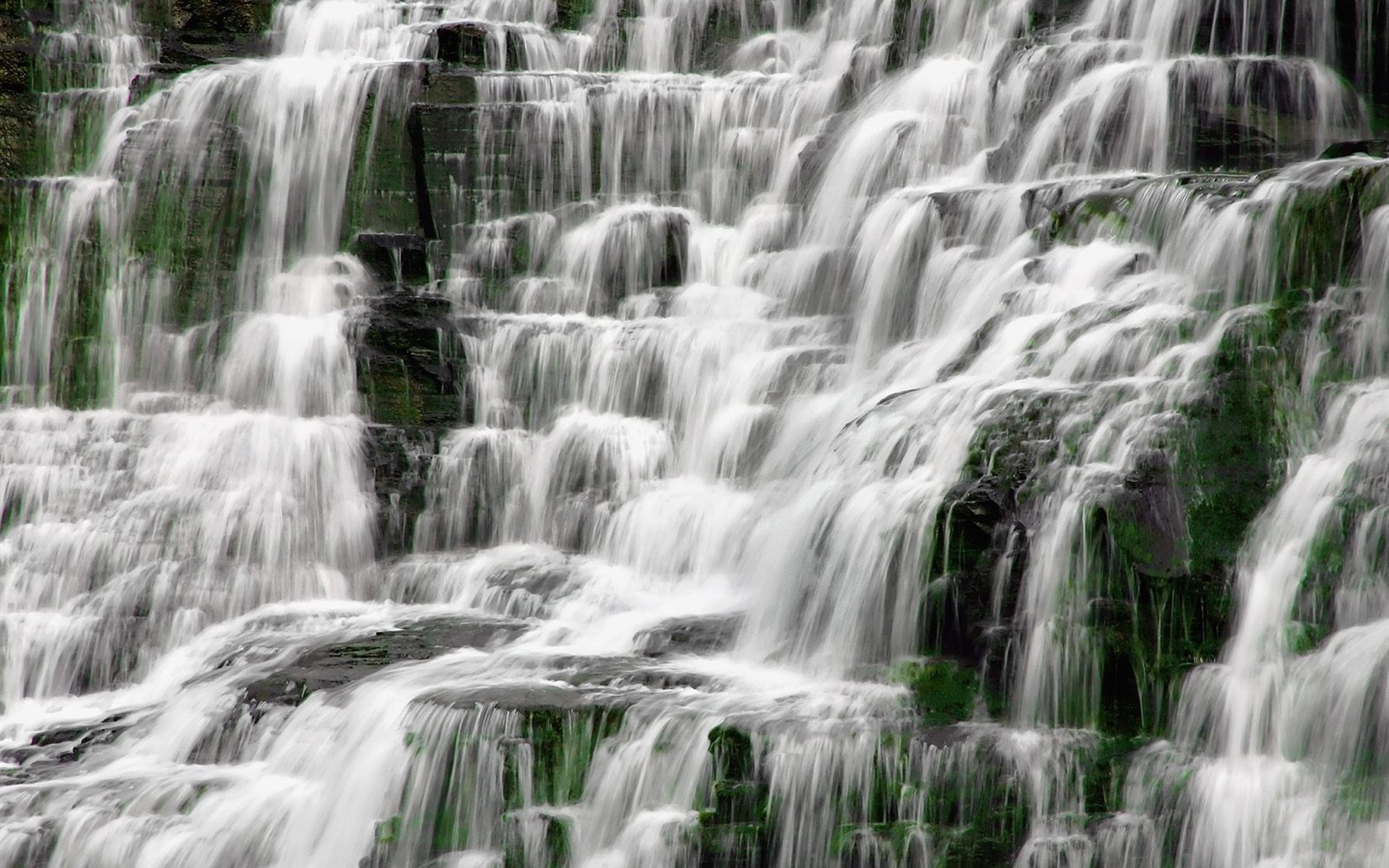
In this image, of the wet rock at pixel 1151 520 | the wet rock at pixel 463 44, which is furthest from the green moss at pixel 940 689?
the wet rock at pixel 463 44

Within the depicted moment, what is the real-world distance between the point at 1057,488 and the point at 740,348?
19.9 ft

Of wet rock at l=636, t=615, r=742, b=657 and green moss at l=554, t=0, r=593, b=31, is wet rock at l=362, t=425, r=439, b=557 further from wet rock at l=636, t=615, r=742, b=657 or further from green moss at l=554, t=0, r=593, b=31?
green moss at l=554, t=0, r=593, b=31

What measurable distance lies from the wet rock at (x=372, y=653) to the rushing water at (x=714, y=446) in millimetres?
78

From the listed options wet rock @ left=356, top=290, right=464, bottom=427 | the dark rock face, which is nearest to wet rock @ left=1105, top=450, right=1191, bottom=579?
the dark rock face

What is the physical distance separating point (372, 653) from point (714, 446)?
164 inches

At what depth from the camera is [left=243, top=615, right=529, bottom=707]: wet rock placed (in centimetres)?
1121

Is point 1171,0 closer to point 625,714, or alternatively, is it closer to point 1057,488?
point 1057,488

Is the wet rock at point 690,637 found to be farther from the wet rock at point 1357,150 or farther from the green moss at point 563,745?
the wet rock at point 1357,150

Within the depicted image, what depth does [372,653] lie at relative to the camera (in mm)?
11906

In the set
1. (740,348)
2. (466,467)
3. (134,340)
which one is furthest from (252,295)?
(740,348)

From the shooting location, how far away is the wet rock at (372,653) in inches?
441

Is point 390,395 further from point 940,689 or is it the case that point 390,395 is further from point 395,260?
point 940,689

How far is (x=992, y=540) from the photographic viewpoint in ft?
32.0

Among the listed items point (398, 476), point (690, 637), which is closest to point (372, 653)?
point (690, 637)
